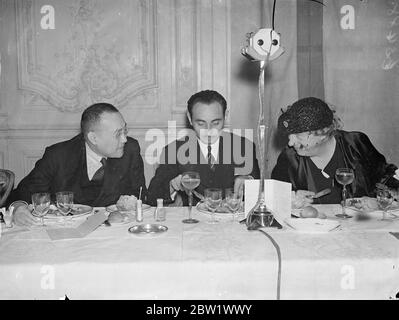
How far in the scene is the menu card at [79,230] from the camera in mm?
1725

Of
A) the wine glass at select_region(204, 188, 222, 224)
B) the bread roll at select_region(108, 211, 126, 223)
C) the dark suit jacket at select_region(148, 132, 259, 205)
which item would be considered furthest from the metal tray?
the dark suit jacket at select_region(148, 132, 259, 205)

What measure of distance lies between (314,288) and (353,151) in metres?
1.77

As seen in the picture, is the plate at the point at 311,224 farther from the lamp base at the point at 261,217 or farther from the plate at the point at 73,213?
the plate at the point at 73,213

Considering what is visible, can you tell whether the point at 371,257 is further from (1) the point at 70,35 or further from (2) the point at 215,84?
(1) the point at 70,35

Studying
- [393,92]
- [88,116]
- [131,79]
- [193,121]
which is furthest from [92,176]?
[393,92]

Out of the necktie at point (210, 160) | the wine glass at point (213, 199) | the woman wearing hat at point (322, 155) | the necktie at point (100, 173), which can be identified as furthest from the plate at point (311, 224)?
the necktie at point (100, 173)

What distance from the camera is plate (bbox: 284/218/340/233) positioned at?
1.76 meters

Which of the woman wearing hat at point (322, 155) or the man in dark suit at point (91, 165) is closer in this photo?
the woman wearing hat at point (322, 155)

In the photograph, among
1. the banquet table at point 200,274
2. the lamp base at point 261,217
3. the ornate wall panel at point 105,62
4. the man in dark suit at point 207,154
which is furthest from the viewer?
the ornate wall panel at point 105,62

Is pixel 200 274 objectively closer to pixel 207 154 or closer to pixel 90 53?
pixel 207 154

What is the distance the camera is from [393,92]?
402cm

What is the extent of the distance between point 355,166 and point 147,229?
173cm

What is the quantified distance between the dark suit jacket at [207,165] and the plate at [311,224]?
1.24 metres

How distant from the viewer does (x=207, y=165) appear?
125 inches
